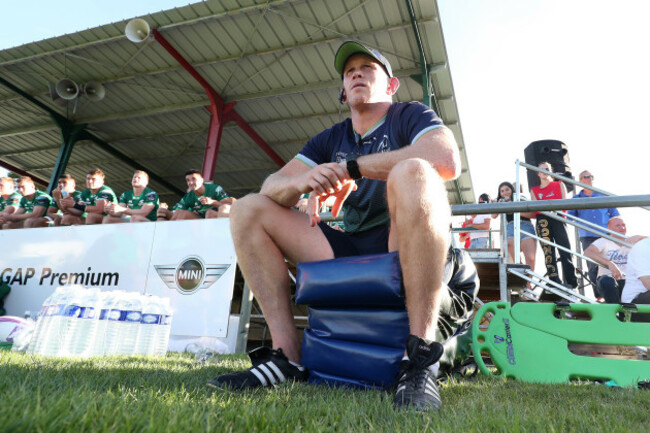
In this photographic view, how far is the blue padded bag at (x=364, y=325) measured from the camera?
120 cm

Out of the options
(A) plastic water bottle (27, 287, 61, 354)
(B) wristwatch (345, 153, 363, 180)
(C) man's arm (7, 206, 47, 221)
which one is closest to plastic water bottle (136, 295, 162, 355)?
(A) plastic water bottle (27, 287, 61, 354)

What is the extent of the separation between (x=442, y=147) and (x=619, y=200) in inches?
46.6

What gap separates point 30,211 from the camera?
19.0 feet

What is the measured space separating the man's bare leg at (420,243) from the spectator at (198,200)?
12.0 feet

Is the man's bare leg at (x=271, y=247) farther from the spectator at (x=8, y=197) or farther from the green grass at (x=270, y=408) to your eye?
the spectator at (x=8, y=197)

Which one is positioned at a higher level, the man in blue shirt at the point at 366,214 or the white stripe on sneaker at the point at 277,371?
the man in blue shirt at the point at 366,214

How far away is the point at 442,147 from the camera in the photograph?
1318 millimetres

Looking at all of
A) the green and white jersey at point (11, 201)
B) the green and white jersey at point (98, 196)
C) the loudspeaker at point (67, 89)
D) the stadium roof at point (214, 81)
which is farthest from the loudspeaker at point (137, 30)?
the green and white jersey at point (11, 201)

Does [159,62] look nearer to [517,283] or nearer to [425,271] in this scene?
[517,283]

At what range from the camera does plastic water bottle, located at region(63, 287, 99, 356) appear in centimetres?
239

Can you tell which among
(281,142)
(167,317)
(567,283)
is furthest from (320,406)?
(281,142)

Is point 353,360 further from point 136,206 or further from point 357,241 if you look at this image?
point 136,206

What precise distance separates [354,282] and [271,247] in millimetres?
418

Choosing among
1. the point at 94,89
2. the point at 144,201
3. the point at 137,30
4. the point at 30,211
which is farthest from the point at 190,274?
the point at 94,89
